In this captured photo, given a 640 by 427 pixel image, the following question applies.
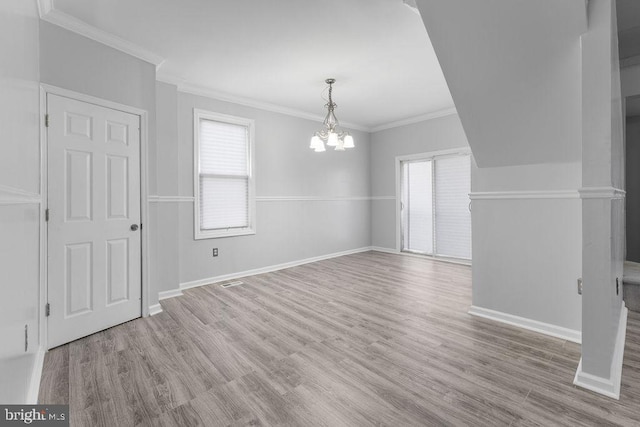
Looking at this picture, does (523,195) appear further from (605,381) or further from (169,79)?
(169,79)

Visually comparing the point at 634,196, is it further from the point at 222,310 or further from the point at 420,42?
the point at 222,310

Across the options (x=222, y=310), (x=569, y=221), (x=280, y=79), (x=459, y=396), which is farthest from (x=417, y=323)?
(x=280, y=79)

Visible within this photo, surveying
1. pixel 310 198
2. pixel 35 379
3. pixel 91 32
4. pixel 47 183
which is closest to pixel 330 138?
pixel 310 198

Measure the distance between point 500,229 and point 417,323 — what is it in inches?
45.5

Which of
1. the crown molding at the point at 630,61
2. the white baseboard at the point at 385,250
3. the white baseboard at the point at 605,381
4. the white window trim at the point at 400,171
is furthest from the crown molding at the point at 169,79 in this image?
the crown molding at the point at 630,61

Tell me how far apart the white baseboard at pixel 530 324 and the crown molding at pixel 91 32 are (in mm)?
4109

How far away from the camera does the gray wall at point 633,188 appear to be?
4594 millimetres

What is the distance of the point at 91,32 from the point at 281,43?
1640 mm

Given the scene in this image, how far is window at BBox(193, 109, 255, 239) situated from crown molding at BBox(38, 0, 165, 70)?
1.04 metres

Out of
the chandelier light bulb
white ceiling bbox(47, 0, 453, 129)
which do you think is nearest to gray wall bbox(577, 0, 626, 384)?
white ceiling bbox(47, 0, 453, 129)

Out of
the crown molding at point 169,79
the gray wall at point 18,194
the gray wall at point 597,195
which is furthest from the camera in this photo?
the crown molding at point 169,79

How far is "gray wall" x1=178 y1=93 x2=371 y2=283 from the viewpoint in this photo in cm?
395

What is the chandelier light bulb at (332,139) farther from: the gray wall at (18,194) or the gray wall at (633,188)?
the gray wall at (633,188)

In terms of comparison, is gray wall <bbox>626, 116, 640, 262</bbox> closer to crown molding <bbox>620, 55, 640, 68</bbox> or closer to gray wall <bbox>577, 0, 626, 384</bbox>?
crown molding <bbox>620, 55, 640, 68</bbox>
